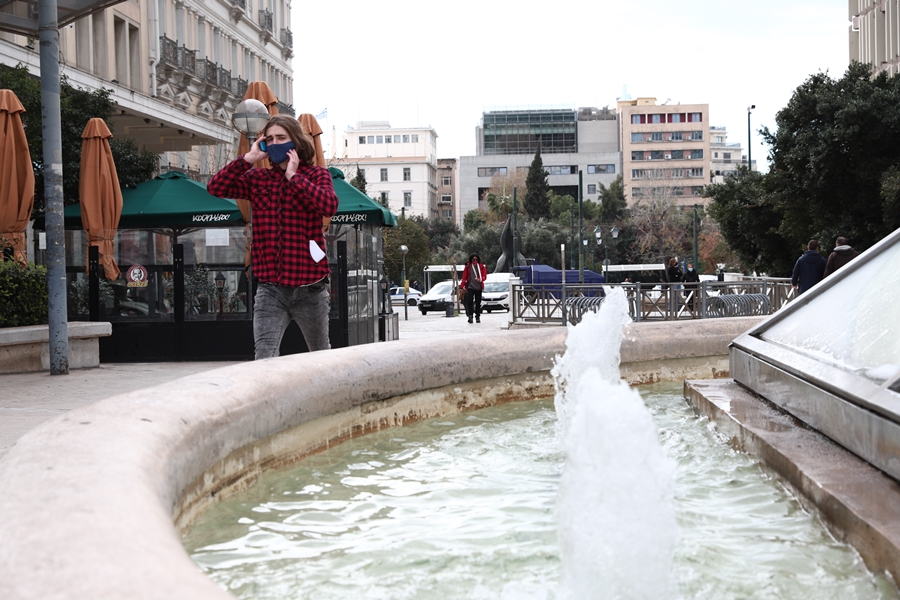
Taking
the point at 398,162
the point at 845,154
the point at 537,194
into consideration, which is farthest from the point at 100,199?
the point at 398,162

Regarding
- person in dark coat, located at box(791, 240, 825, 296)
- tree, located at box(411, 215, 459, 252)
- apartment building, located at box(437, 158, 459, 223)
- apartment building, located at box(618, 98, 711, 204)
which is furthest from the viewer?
apartment building, located at box(437, 158, 459, 223)

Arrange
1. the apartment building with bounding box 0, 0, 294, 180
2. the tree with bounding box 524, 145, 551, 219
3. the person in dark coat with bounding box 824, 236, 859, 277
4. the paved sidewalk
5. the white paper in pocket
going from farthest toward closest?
the tree with bounding box 524, 145, 551, 219 < the apartment building with bounding box 0, 0, 294, 180 < the person in dark coat with bounding box 824, 236, 859, 277 < the paved sidewalk < the white paper in pocket

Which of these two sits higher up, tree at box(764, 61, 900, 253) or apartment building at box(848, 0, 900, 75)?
apartment building at box(848, 0, 900, 75)

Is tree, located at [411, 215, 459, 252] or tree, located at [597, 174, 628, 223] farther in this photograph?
tree, located at [411, 215, 459, 252]

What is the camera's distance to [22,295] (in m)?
10.1

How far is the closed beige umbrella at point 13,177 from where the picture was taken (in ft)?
38.9

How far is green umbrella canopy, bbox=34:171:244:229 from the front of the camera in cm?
1342

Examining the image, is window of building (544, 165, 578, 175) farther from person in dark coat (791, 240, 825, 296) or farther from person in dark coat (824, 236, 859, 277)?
person in dark coat (824, 236, 859, 277)

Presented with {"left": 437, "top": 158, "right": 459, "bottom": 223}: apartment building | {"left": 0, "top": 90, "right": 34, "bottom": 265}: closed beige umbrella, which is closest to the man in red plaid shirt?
{"left": 0, "top": 90, "right": 34, "bottom": 265}: closed beige umbrella

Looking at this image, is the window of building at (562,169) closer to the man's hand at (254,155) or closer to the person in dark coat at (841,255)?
the person in dark coat at (841,255)

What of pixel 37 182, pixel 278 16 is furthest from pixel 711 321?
pixel 278 16

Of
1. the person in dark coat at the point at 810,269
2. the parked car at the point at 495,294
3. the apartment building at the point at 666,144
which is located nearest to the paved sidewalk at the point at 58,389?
the person in dark coat at the point at 810,269

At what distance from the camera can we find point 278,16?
51812mm

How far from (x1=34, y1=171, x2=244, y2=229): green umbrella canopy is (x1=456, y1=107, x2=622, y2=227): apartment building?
122 m
